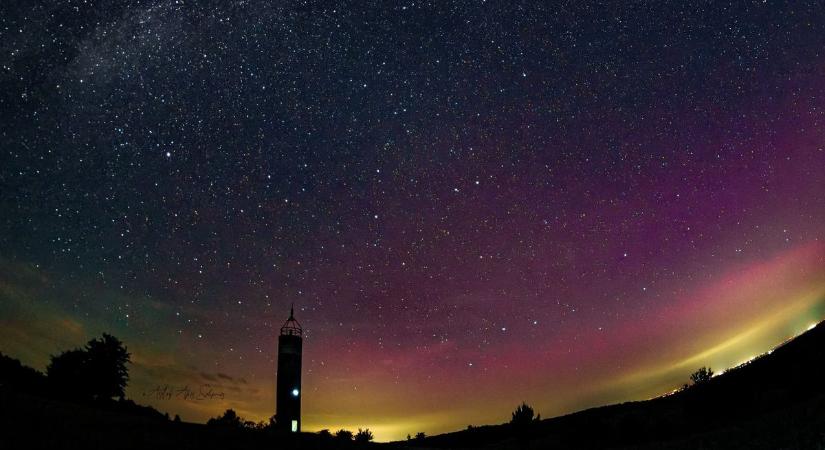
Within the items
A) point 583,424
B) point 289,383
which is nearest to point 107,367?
point 289,383

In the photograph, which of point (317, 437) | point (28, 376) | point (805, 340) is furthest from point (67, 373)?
point (805, 340)

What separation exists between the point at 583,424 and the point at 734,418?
635cm

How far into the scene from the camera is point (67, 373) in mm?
30141

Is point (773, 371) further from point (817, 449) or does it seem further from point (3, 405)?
point (3, 405)

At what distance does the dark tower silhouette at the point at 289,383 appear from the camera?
30.3 meters

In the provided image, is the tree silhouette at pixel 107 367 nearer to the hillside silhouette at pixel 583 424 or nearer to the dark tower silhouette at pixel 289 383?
the hillside silhouette at pixel 583 424

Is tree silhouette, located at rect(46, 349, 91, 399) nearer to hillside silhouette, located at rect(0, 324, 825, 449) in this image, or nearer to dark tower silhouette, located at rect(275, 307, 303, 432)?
hillside silhouette, located at rect(0, 324, 825, 449)

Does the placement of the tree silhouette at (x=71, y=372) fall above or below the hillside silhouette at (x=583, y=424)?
above

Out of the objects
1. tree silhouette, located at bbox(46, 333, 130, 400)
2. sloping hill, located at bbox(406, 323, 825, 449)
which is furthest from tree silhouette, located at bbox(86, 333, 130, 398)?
sloping hill, located at bbox(406, 323, 825, 449)

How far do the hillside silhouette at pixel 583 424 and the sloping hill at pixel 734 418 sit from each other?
4cm

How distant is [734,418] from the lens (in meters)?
19.2

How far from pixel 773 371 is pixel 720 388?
567 cm

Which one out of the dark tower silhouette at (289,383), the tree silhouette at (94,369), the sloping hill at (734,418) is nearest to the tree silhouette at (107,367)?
the tree silhouette at (94,369)

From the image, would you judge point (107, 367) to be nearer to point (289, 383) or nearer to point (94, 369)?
point (94, 369)
